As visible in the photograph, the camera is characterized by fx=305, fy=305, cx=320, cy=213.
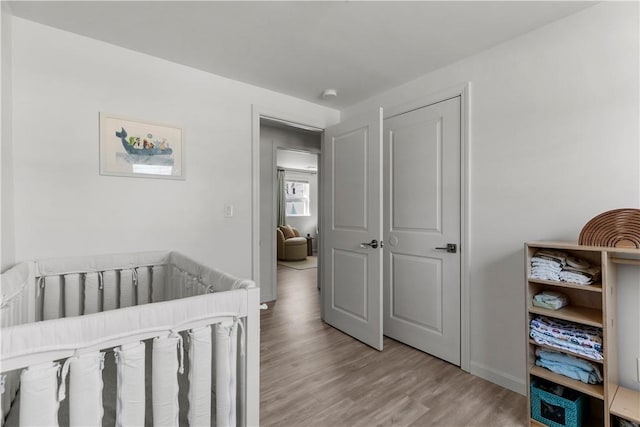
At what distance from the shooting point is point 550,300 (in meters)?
1.58

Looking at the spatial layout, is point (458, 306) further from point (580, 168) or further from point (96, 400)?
point (96, 400)

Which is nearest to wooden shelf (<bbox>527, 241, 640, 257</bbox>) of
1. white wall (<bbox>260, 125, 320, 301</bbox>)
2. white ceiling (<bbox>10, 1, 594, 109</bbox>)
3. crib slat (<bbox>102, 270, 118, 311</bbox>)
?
white ceiling (<bbox>10, 1, 594, 109</bbox>)

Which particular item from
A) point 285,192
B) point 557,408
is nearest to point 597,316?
point 557,408

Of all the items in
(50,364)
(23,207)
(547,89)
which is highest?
(547,89)

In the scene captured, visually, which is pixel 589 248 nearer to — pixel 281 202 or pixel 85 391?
pixel 85 391

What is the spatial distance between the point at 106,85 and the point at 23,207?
890mm

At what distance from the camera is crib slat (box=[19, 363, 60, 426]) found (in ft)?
2.46

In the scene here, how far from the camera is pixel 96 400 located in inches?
33.1

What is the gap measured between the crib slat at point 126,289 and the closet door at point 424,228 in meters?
1.97

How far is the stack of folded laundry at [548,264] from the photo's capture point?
1556 millimetres

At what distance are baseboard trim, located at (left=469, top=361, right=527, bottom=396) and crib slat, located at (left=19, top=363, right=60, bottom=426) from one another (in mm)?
2270

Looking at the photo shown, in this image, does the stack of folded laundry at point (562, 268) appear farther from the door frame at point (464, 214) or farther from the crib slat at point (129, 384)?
the crib slat at point (129, 384)

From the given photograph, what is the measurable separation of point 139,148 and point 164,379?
1.68 metres

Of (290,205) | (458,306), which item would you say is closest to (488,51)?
(458,306)
